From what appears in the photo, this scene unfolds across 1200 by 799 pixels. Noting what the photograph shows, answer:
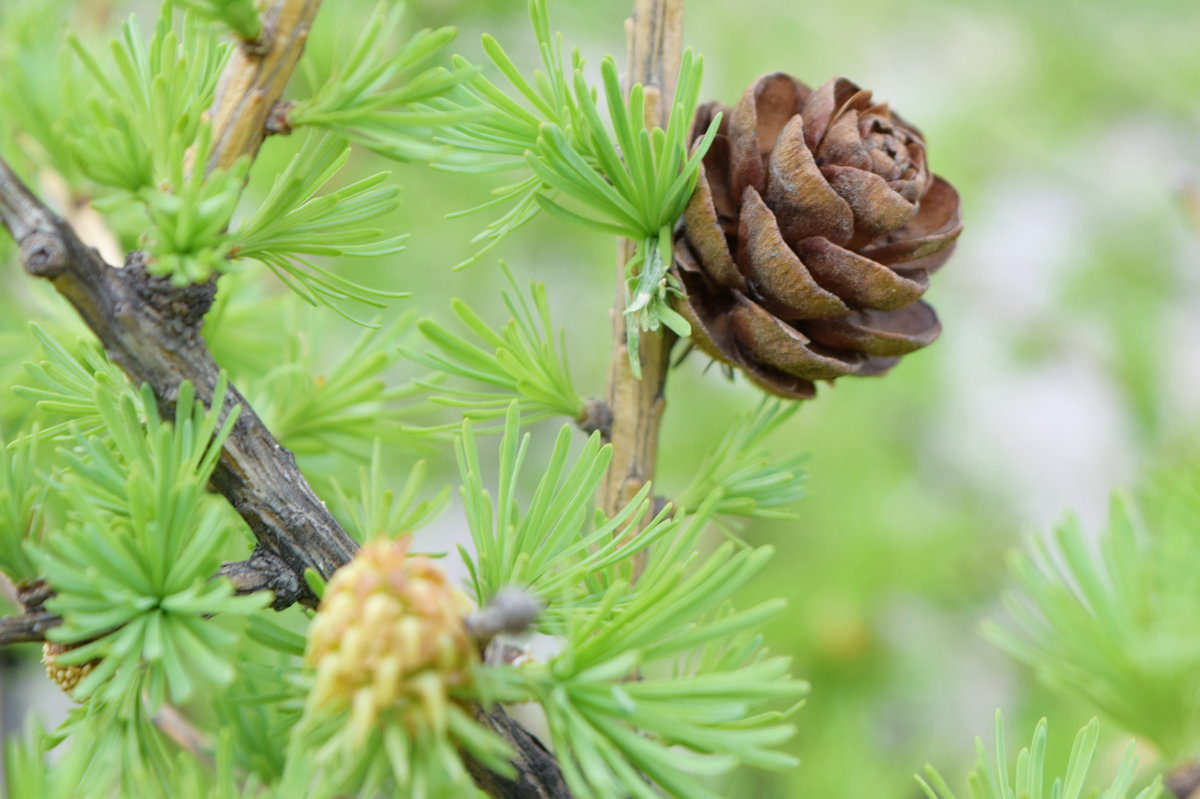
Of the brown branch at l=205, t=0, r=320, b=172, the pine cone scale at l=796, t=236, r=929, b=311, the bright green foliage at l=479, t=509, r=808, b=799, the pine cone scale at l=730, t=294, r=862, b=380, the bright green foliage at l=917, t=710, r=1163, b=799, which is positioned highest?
the brown branch at l=205, t=0, r=320, b=172

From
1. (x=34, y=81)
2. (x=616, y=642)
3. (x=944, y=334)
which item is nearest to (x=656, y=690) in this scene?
(x=616, y=642)

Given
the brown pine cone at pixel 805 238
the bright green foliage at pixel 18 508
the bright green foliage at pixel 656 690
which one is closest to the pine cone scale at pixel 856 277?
the brown pine cone at pixel 805 238

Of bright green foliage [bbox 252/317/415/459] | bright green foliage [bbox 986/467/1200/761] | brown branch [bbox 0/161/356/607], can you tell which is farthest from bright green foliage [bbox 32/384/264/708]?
bright green foliage [bbox 986/467/1200/761]

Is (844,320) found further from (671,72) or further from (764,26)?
(764,26)

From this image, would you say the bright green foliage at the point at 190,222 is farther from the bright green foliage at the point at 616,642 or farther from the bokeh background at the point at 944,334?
the bokeh background at the point at 944,334

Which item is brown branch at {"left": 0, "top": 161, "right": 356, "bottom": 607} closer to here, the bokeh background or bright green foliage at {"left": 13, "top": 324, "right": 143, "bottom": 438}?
bright green foliage at {"left": 13, "top": 324, "right": 143, "bottom": 438}

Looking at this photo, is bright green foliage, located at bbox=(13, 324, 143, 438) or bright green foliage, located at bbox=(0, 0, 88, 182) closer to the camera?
bright green foliage, located at bbox=(13, 324, 143, 438)

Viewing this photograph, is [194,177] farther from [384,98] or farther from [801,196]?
[801,196]
